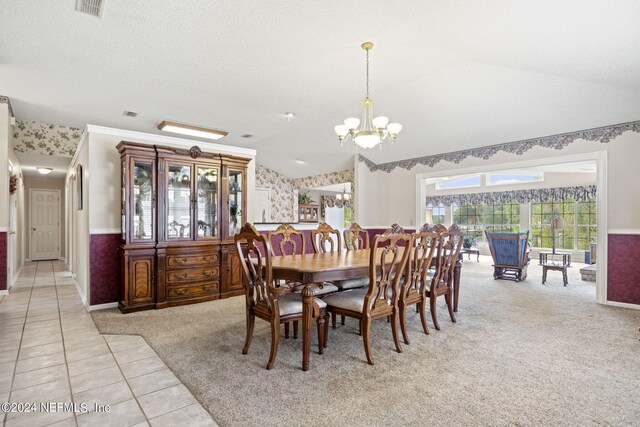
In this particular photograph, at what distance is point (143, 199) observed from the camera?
4.00 meters

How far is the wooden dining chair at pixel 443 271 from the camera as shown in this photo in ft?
10.4

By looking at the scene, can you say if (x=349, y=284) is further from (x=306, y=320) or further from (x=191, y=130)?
(x=191, y=130)

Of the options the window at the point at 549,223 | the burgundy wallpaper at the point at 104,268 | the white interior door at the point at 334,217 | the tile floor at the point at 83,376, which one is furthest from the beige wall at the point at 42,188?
the window at the point at 549,223

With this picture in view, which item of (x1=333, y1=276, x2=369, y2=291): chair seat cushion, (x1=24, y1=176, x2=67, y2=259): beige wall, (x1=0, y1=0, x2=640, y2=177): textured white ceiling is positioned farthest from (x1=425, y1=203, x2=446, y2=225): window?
(x1=24, y1=176, x2=67, y2=259): beige wall

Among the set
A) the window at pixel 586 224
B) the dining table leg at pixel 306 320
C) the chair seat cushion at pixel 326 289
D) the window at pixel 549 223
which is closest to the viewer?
the dining table leg at pixel 306 320

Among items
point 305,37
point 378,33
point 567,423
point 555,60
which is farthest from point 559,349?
point 305,37

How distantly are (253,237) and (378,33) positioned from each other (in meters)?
2.02

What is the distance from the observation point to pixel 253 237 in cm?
236

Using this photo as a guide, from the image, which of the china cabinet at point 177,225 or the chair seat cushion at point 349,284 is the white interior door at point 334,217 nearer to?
the china cabinet at point 177,225

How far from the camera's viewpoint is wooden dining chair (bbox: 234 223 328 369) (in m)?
2.35

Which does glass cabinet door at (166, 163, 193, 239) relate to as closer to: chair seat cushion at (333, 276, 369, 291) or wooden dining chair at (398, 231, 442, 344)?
chair seat cushion at (333, 276, 369, 291)

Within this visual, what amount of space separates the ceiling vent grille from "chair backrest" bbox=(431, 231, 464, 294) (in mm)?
3159

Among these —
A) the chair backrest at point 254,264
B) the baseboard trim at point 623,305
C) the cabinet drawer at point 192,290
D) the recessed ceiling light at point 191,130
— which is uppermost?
the recessed ceiling light at point 191,130

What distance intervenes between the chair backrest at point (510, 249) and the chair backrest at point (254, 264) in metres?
5.01
